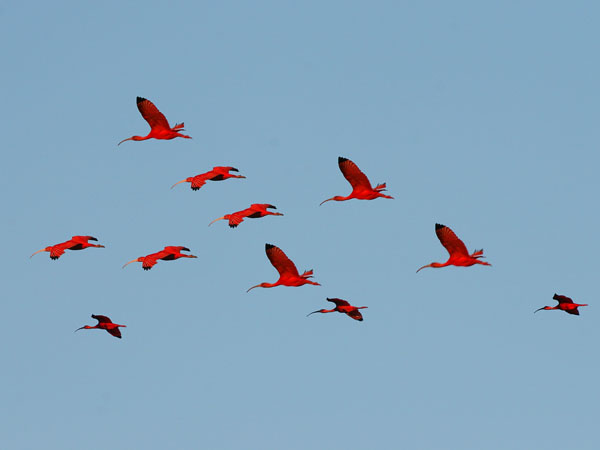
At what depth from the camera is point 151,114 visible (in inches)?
2857

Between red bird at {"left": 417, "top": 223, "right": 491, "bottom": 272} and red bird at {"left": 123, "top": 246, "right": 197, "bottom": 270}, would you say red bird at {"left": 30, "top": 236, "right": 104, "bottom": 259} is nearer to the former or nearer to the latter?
red bird at {"left": 123, "top": 246, "right": 197, "bottom": 270}

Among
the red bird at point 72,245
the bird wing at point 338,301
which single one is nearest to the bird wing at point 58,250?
the red bird at point 72,245

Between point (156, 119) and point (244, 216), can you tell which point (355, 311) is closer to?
point (244, 216)

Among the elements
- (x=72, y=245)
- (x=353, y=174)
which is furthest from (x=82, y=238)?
(x=353, y=174)

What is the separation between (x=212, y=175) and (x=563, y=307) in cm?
1701

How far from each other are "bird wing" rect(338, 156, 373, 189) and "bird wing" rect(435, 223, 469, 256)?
469cm

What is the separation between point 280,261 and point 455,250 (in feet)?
25.4

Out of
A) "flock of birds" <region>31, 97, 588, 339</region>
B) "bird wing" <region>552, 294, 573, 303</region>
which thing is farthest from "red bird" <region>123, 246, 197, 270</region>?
"bird wing" <region>552, 294, 573, 303</region>

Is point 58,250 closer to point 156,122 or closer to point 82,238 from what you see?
point 82,238

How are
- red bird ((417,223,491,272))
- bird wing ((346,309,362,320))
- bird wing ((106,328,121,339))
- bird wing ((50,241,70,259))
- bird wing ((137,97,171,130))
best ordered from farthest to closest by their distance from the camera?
bird wing ((346,309,362,320))
bird wing ((50,241,70,259))
bird wing ((106,328,121,339))
bird wing ((137,97,171,130))
red bird ((417,223,491,272))

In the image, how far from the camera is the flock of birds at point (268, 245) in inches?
2751

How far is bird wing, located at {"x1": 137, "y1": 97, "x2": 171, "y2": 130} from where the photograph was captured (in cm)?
7212

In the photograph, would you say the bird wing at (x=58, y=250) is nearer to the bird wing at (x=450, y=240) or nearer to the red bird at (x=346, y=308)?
the red bird at (x=346, y=308)

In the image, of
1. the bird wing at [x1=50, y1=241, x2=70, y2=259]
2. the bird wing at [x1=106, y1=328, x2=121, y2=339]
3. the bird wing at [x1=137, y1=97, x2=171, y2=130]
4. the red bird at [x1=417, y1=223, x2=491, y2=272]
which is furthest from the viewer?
the bird wing at [x1=50, y1=241, x2=70, y2=259]
